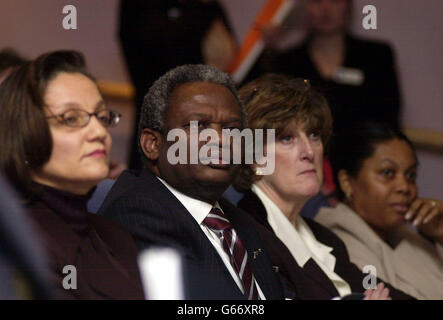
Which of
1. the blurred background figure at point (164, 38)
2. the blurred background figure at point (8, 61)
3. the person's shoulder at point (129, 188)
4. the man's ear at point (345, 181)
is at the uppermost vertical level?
the blurred background figure at point (164, 38)

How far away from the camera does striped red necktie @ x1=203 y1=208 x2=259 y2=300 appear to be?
1.56 meters

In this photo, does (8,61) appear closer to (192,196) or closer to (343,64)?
(192,196)

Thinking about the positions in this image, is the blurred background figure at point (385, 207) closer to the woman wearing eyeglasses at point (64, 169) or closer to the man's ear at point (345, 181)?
the man's ear at point (345, 181)

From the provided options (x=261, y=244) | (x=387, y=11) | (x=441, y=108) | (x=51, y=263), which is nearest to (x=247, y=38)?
(x=387, y=11)

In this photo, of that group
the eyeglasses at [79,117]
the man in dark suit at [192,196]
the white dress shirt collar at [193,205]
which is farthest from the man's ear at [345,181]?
the eyeglasses at [79,117]

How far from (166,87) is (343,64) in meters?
0.87

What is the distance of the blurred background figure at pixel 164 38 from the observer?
6.34 ft

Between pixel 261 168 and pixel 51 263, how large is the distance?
0.64 m

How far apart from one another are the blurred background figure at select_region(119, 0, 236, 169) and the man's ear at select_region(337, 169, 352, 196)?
1.50 ft

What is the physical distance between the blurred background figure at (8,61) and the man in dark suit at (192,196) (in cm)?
35

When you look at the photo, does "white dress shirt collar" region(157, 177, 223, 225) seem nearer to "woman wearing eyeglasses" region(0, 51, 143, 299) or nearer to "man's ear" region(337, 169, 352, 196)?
"woman wearing eyeglasses" region(0, 51, 143, 299)

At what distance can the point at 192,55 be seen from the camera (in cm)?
195

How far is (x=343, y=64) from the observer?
2.27 metres

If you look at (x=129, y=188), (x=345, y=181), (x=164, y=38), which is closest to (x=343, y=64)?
(x=345, y=181)
